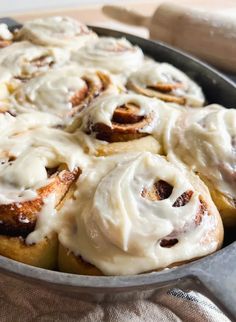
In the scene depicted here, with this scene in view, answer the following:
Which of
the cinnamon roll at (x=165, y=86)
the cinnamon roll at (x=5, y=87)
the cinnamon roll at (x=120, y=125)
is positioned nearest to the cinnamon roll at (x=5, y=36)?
the cinnamon roll at (x=5, y=87)

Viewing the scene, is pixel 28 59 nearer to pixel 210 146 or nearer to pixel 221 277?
pixel 210 146

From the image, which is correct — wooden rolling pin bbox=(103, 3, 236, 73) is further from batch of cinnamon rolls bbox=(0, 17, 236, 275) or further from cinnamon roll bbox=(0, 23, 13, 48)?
cinnamon roll bbox=(0, 23, 13, 48)

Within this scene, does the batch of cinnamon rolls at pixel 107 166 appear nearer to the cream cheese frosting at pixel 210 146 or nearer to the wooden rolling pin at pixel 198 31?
the cream cheese frosting at pixel 210 146

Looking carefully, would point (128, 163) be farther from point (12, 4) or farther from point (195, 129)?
point (12, 4)

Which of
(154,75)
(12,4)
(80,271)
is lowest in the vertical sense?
(12,4)

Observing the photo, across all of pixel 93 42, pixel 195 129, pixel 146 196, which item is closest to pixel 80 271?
pixel 146 196

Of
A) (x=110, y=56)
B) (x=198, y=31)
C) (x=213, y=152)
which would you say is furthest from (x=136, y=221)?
(x=198, y=31)
